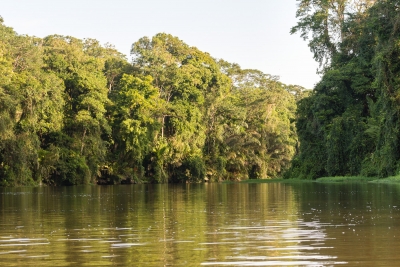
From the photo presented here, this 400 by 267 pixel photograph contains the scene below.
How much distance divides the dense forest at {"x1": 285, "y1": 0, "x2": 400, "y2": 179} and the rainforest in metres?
0.10

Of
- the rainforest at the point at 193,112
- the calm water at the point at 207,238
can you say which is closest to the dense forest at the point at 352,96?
the rainforest at the point at 193,112

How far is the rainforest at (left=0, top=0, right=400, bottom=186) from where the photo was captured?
164 ft

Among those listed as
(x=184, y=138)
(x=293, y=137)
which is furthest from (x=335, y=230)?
(x=293, y=137)

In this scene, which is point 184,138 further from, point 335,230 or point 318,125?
A: point 335,230

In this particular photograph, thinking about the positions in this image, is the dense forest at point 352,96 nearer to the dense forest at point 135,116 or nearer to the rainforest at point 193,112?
the rainforest at point 193,112

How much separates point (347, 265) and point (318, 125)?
49.8m

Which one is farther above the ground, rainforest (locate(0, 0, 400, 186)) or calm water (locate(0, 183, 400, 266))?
rainforest (locate(0, 0, 400, 186))

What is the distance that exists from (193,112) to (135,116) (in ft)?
24.1

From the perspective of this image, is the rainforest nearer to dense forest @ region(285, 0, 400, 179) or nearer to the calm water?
dense forest @ region(285, 0, 400, 179)

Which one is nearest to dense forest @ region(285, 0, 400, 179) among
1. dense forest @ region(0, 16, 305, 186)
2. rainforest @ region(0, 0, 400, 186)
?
rainforest @ region(0, 0, 400, 186)

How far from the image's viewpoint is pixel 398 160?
1687 inches

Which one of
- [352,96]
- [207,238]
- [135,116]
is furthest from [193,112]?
[207,238]

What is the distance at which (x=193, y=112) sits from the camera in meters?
72.2

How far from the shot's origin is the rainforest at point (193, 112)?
164ft
